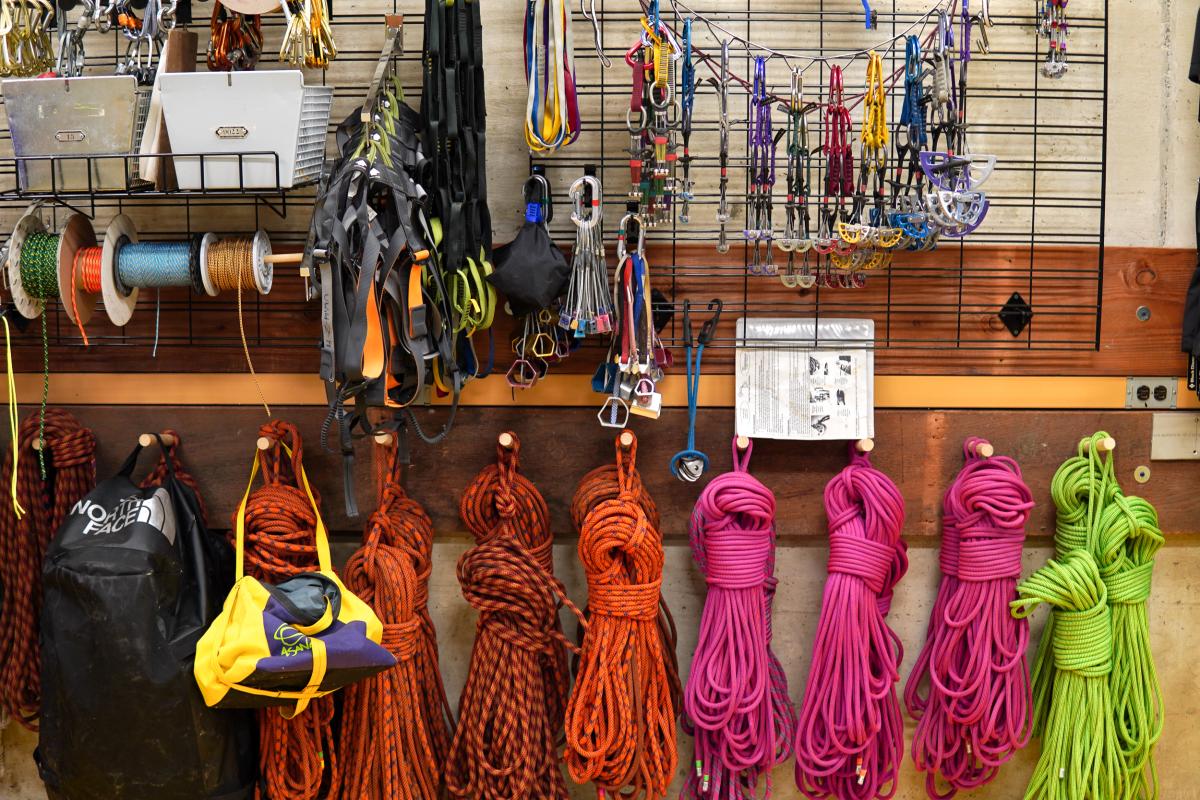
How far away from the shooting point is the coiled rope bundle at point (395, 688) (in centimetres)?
231

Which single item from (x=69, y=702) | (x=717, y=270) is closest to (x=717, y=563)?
(x=717, y=270)

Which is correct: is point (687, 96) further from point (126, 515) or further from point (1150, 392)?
point (126, 515)

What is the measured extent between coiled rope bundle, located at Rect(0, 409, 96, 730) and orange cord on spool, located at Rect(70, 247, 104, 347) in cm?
31

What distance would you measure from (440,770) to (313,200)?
4.51 ft

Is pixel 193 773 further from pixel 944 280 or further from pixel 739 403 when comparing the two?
pixel 944 280

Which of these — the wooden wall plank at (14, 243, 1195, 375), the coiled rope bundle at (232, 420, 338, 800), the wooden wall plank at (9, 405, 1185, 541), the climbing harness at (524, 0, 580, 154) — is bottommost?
the coiled rope bundle at (232, 420, 338, 800)

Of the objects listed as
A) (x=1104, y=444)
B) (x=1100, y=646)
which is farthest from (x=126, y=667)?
(x=1104, y=444)

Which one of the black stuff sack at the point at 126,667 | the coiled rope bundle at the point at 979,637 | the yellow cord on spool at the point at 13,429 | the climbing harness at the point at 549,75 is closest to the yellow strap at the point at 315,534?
the black stuff sack at the point at 126,667

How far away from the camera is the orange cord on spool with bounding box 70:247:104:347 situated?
231cm

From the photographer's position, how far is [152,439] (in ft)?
8.07

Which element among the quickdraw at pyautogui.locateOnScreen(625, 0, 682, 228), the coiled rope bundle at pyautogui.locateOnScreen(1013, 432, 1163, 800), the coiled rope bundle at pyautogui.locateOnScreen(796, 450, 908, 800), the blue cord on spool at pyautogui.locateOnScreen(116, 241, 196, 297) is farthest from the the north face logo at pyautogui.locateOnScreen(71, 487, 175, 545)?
the coiled rope bundle at pyautogui.locateOnScreen(1013, 432, 1163, 800)

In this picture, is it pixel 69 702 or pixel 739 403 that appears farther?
pixel 739 403

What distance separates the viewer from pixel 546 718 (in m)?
2.40

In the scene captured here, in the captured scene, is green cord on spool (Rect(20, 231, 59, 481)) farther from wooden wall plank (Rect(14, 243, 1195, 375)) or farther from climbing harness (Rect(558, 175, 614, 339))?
climbing harness (Rect(558, 175, 614, 339))
